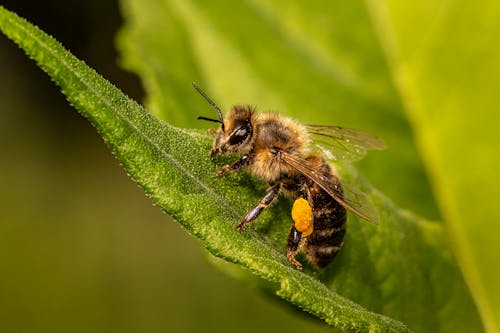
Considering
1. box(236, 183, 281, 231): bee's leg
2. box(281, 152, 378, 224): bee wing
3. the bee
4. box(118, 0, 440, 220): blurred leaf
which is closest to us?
box(236, 183, 281, 231): bee's leg

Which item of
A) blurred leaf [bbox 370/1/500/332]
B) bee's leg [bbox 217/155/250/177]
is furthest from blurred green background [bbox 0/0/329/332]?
bee's leg [bbox 217/155/250/177]

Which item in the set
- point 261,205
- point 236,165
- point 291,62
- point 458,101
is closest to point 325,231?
point 261,205

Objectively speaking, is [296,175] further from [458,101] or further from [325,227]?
[458,101]

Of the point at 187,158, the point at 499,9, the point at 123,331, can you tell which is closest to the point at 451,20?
the point at 499,9

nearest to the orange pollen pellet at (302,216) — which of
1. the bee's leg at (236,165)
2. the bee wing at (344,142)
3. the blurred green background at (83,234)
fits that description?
the bee's leg at (236,165)

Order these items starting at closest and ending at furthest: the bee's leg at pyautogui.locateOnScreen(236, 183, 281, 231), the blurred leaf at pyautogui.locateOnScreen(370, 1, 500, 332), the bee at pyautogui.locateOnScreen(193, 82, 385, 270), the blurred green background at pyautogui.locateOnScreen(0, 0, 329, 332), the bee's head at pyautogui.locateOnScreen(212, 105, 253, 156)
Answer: the bee's leg at pyautogui.locateOnScreen(236, 183, 281, 231), the bee at pyautogui.locateOnScreen(193, 82, 385, 270), the bee's head at pyautogui.locateOnScreen(212, 105, 253, 156), the blurred leaf at pyautogui.locateOnScreen(370, 1, 500, 332), the blurred green background at pyautogui.locateOnScreen(0, 0, 329, 332)

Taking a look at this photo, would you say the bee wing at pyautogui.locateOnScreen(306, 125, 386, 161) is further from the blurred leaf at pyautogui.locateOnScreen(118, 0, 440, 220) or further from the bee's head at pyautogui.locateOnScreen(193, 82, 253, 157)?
the bee's head at pyautogui.locateOnScreen(193, 82, 253, 157)

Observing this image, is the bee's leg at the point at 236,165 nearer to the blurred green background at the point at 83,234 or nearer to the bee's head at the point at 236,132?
the bee's head at the point at 236,132
